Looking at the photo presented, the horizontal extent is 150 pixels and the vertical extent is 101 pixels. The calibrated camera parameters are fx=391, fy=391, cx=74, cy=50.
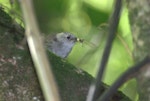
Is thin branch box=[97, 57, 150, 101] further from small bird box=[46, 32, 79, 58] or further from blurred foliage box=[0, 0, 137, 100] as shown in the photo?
small bird box=[46, 32, 79, 58]

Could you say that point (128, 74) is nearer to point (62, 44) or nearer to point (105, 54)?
point (105, 54)

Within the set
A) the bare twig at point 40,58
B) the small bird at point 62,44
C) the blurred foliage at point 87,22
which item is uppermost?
the small bird at point 62,44

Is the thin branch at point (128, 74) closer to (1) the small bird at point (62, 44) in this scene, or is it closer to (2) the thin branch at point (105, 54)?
(2) the thin branch at point (105, 54)

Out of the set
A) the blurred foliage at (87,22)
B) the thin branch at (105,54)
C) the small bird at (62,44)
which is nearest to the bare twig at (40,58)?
the thin branch at (105,54)

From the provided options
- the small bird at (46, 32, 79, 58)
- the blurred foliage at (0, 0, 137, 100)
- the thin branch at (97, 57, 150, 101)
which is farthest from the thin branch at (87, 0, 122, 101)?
the small bird at (46, 32, 79, 58)

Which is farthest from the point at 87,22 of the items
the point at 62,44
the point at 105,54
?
the point at 105,54

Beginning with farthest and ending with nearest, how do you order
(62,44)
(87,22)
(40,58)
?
(62,44) < (87,22) < (40,58)
